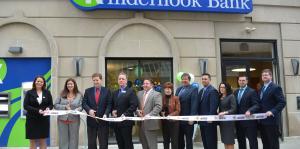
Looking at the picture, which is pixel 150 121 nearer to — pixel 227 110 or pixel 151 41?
pixel 227 110

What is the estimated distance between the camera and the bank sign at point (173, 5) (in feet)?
32.9

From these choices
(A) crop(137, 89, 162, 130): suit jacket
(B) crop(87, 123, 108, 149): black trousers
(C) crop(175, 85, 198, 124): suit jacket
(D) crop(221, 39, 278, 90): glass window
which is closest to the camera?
(B) crop(87, 123, 108, 149): black trousers

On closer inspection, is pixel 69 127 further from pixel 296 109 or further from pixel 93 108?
pixel 296 109

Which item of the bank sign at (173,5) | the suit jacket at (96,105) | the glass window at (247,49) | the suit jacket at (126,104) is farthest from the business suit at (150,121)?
the glass window at (247,49)

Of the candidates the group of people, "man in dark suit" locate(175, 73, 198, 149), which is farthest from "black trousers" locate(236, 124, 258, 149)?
"man in dark suit" locate(175, 73, 198, 149)

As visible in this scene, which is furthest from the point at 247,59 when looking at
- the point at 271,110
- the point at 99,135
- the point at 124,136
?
the point at 99,135

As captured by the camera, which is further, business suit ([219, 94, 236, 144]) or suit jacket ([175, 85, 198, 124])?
suit jacket ([175, 85, 198, 124])

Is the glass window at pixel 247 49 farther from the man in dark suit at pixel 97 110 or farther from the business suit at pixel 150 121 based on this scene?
the man in dark suit at pixel 97 110

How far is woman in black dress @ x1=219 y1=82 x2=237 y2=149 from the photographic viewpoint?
23.2 feet

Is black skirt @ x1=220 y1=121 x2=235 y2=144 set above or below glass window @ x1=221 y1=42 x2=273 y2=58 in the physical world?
below

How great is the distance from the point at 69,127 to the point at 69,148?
44cm

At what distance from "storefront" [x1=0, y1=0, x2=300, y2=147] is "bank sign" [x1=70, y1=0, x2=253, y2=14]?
0.10 ft

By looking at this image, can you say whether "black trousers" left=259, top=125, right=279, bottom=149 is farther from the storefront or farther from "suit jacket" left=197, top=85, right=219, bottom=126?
the storefront

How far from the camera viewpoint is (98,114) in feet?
23.1
